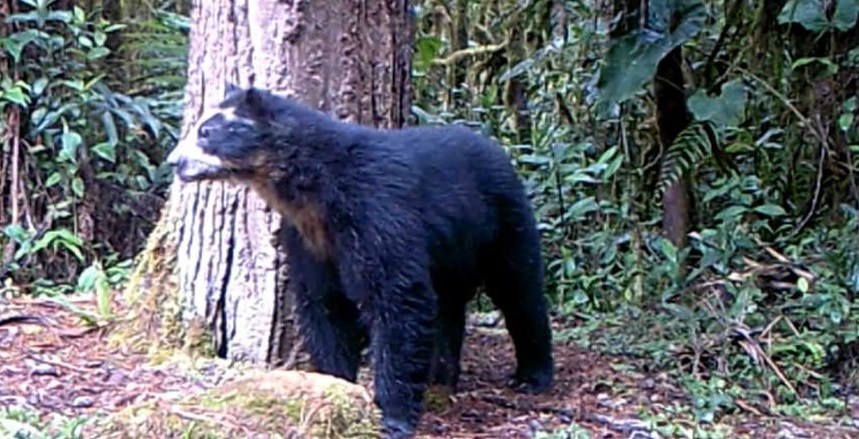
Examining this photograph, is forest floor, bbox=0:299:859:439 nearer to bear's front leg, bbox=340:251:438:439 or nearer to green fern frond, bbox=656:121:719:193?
bear's front leg, bbox=340:251:438:439

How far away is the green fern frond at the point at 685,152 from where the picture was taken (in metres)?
7.20

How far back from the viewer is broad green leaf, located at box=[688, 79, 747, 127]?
23.2 ft

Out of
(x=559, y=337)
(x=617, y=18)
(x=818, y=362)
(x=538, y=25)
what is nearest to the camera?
(x=818, y=362)

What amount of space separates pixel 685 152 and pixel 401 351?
10.1 feet

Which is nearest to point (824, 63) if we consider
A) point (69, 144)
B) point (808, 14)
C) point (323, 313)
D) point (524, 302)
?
point (808, 14)

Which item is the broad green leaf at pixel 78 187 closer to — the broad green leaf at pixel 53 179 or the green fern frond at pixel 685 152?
the broad green leaf at pixel 53 179

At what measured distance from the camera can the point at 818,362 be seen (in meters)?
5.94

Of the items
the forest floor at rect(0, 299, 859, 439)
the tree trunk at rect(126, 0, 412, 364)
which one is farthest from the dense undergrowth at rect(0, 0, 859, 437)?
the tree trunk at rect(126, 0, 412, 364)

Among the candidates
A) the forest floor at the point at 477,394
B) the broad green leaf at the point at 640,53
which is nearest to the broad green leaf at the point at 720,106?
the broad green leaf at the point at 640,53

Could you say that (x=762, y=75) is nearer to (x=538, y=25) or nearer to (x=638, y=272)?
(x=638, y=272)

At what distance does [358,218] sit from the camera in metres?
4.75

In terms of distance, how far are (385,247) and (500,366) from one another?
1.66 metres

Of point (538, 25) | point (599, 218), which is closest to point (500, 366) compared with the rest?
point (599, 218)

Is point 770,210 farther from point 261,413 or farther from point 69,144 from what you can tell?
point 261,413
